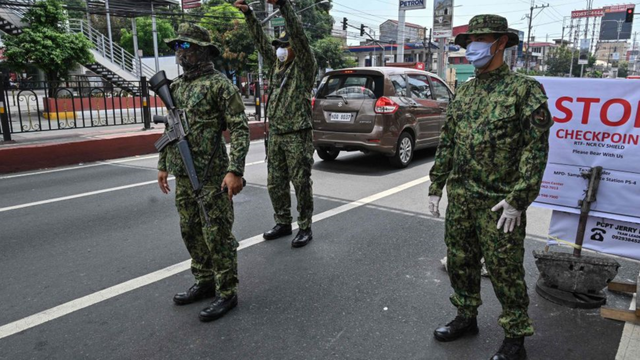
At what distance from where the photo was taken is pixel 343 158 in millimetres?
9148

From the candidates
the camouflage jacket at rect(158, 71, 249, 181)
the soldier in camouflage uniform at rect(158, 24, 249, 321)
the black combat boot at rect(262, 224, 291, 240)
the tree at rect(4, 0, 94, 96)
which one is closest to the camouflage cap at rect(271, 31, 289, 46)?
the soldier in camouflage uniform at rect(158, 24, 249, 321)

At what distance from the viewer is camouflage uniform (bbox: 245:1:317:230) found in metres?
4.39

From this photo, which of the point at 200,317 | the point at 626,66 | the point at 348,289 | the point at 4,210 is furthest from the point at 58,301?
the point at 626,66

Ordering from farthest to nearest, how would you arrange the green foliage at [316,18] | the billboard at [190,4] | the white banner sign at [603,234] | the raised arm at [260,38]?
1. the green foliage at [316,18]
2. the billboard at [190,4]
3. the raised arm at [260,38]
4. the white banner sign at [603,234]

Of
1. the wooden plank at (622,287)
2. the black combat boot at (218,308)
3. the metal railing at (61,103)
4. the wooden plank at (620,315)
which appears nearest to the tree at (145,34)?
the metal railing at (61,103)

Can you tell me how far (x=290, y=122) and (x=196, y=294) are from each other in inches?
70.9

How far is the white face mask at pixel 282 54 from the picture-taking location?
435 cm

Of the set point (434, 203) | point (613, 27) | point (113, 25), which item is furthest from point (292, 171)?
point (613, 27)

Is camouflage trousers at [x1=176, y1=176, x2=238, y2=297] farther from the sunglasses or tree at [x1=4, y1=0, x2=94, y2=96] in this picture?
tree at [x1=4, y1=0, x2=94, y2=96]

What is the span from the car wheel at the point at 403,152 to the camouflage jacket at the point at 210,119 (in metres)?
5.18

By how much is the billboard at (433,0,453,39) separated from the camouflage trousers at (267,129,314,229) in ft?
89.8

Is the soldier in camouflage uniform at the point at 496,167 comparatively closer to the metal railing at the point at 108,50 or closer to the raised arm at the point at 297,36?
the raised arm at the point at 297,36

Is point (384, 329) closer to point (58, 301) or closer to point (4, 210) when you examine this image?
point (58, 301)

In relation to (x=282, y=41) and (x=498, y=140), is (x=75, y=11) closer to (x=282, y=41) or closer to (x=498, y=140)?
(x=282, y=41)
